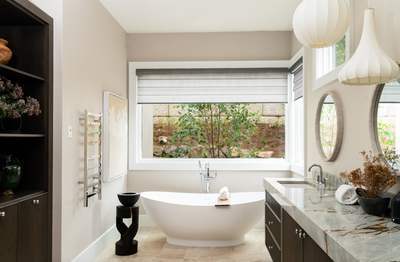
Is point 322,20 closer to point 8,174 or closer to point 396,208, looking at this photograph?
point 396,208

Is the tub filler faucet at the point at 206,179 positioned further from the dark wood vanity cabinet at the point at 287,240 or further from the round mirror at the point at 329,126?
the round mirror at the point at 329,126

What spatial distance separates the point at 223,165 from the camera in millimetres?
4352

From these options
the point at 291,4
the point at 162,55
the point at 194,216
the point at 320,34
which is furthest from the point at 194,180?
the point at 320,34

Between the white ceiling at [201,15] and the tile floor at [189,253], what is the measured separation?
2808 mm

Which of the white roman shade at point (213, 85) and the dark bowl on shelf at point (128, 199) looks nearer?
the dark bowl on shelf at point (128, 199)

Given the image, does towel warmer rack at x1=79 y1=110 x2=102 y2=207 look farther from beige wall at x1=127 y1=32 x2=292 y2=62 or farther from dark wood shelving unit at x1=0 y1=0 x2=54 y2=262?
beige wall at x1=127 y1=32 x2=292 y2=62

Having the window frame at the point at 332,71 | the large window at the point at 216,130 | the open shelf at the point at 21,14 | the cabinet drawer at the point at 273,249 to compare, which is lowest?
the cabinet drawer at the point at 273,249

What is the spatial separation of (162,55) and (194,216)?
235cm

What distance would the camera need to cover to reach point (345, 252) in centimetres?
121

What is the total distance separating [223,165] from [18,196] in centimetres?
272

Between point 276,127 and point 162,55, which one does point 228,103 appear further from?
point 162,55

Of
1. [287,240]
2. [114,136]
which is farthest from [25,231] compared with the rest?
[287,240]

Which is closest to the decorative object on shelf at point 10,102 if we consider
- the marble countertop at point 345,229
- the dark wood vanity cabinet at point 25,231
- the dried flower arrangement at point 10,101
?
the dried flower arrangement at point 10,101

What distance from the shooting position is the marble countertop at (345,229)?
1185 millimetres
